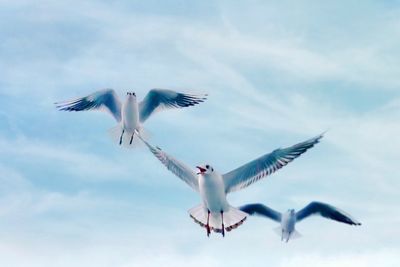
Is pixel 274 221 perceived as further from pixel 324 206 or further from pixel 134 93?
pixel 134 93

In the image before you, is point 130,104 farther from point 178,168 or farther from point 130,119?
point 178,168

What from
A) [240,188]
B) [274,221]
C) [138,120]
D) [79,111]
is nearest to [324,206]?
[274,221]

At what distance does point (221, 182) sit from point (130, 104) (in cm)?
370

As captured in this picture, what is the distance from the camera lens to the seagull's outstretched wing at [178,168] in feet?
51.6

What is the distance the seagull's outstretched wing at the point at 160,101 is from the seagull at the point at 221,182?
2.96m

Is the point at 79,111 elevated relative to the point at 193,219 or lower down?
elevated

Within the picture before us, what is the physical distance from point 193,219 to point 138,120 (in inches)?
137

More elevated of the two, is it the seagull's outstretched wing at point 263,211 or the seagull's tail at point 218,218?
the seagull's outstretched wing at point 263,211

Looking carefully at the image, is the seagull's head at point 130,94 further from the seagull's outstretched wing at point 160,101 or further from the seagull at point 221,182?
the seagull at point 221,182

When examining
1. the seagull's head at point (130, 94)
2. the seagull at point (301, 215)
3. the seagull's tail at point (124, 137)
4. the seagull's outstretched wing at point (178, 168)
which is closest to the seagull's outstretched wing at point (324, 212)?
the seagull at point (301, 215)

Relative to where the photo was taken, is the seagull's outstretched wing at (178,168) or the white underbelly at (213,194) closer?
the white underbelly at (213,194)

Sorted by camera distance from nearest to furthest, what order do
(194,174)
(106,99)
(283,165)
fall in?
(283,165), (194,174), (106,99)

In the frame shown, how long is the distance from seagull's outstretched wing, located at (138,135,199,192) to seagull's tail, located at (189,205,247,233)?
1.47 ft

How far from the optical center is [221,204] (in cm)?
1535
